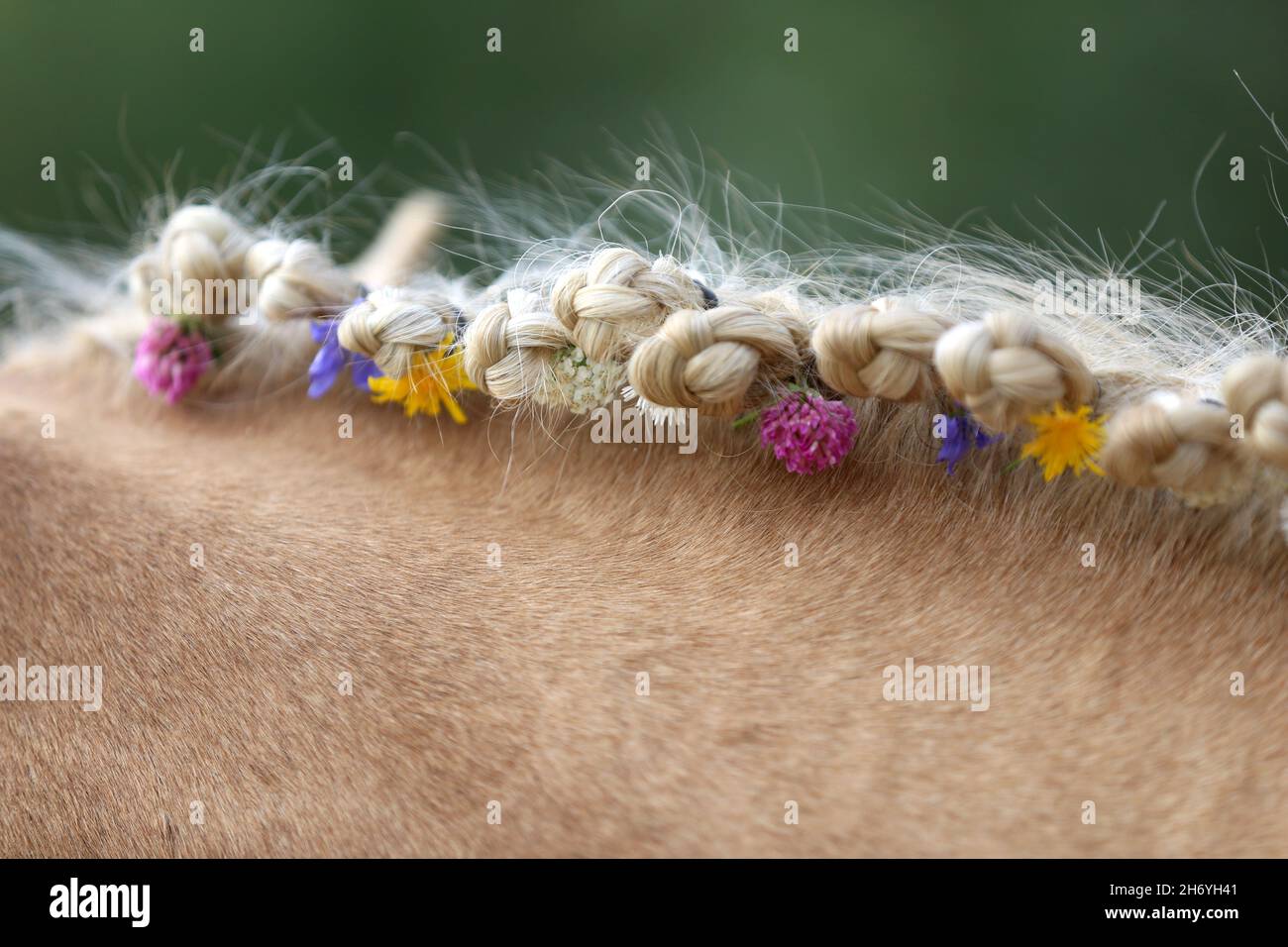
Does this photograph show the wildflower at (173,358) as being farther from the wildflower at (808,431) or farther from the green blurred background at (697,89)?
the green blurred background at (697,89)

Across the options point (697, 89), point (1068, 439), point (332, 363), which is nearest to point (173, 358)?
point (332, 363)

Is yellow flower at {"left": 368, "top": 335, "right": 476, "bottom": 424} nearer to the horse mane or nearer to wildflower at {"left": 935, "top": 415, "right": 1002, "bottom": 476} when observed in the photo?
the horse mane

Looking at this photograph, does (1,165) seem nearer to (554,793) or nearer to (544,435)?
(544,435)

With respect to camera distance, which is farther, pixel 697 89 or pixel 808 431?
pixel 697 89

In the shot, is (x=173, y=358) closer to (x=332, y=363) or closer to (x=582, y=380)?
(x=332, y=363)

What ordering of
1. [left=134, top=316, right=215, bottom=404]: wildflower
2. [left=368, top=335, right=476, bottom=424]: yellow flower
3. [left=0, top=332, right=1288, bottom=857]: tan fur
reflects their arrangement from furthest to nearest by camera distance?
[left=134, top=316, right=215, bottom=404]: wildflower < [left=368, top=335, right=476, bottom=424]: yellow flower < [left=0, top=332, right=1288, bottom=857]: tan fur

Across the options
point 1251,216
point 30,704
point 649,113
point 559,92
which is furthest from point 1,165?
point 1251,216

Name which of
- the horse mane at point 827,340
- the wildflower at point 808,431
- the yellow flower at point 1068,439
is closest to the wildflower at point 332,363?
the horse mane at point 827,340

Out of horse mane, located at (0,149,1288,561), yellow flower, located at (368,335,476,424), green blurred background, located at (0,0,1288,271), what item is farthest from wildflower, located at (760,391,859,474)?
green blurred background, located at (0,0,1288,271)
